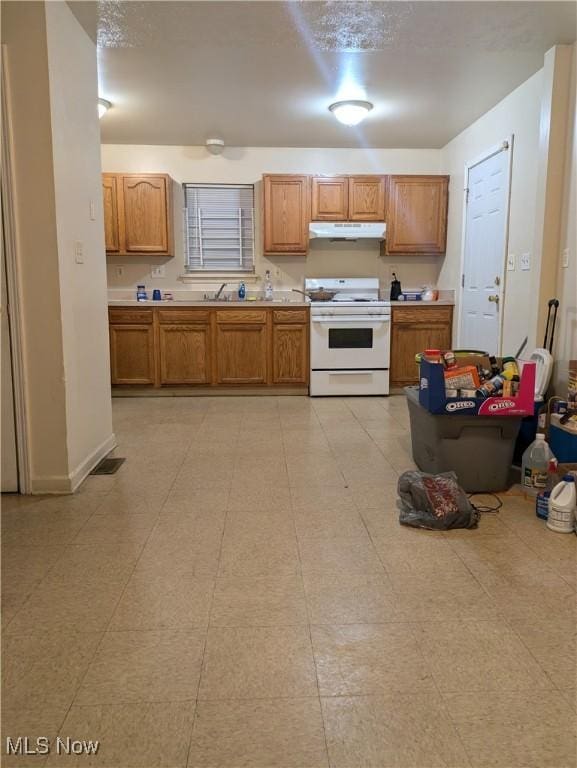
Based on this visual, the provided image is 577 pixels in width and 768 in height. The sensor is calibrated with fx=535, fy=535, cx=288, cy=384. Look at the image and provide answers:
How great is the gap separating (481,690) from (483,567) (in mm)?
658

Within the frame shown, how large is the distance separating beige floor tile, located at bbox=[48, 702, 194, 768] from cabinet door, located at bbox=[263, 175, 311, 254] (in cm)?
460

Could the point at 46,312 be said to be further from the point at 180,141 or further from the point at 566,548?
the point at 180,141

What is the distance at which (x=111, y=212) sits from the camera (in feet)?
16.8

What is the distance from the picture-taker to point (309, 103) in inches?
162

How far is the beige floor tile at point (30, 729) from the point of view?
3.74 feet

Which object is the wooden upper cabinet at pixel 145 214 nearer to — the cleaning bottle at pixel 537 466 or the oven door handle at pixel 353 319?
the oven door handle at pixel 353 319

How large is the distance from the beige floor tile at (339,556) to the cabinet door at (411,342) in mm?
3150

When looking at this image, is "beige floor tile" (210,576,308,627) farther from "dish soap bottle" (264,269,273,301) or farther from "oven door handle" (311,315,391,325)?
"dish soap bottle" (264,269,273,301)

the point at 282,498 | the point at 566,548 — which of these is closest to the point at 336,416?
the point at 282,498

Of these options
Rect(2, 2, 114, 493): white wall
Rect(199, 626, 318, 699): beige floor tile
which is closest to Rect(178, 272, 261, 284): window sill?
Rect(2, 2, 114, 493): white wall

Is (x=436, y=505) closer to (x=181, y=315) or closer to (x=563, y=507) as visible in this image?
(x=563, y=507)

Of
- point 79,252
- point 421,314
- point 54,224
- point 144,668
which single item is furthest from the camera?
point 421,314

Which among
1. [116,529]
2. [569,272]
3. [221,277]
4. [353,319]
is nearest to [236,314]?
[221,277]

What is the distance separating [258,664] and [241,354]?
12.4 ft
